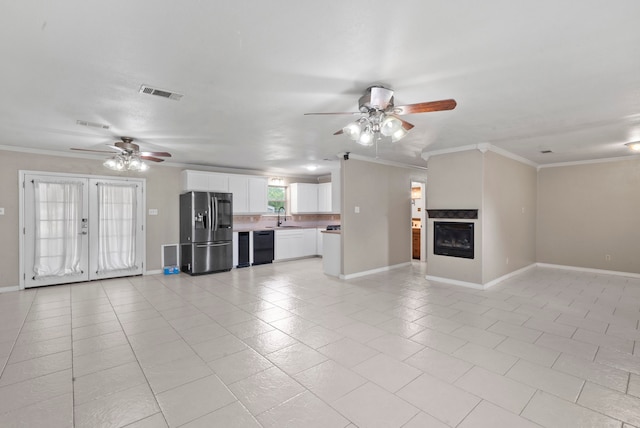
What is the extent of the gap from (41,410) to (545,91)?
4656 mm

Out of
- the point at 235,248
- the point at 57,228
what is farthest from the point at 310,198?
the point at 57,228

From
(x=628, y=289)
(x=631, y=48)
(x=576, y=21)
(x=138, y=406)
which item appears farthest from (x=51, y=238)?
(x=628, y=289)

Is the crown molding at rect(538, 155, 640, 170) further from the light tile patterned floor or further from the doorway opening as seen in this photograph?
the light tile patterned floor

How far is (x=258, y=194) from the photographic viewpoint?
7.71 meters

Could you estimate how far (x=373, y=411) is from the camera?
201 cm

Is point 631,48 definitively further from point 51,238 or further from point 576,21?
point 51,238

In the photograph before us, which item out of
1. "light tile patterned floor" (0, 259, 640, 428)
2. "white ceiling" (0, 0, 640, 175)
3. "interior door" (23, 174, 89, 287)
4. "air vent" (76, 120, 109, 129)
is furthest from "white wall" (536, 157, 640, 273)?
"interior door" (23, 174, 89, 287)

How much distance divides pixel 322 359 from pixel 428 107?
230cm

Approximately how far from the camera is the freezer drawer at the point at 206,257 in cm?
620

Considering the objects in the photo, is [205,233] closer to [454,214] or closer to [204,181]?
[204,181]

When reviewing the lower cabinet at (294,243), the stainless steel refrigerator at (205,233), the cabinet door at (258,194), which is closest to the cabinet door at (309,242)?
the lower cabinet at (294,243)

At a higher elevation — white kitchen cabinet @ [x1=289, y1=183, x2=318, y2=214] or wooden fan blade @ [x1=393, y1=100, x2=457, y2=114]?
wooden fan blade @ [x1=393, y1=100, x2=457, y2=114]

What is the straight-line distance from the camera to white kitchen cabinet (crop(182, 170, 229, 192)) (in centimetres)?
649

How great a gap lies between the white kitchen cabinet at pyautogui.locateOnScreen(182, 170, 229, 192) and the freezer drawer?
123 centimetres
